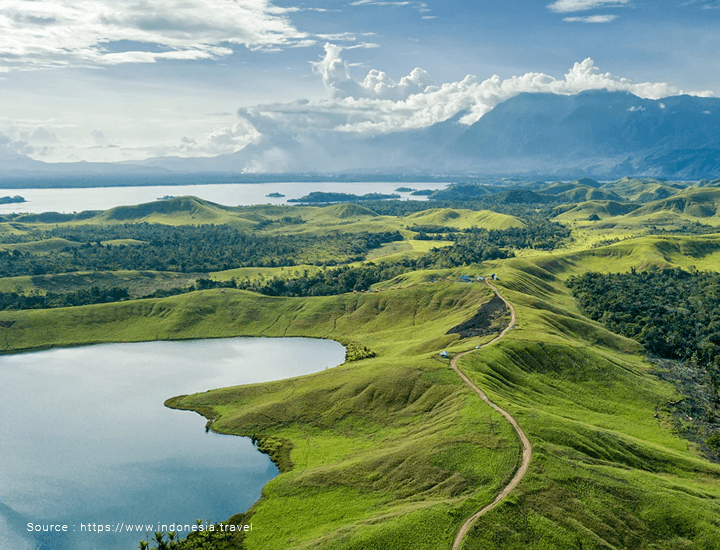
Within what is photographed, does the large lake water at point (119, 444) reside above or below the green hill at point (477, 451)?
below

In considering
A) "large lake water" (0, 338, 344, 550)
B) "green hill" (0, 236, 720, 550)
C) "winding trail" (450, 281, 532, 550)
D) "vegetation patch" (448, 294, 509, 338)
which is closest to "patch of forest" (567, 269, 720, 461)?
"green hill" (0, 236, 720, 550)

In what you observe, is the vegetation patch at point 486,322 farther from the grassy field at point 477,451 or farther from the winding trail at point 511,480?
the winding trail at point 511,480

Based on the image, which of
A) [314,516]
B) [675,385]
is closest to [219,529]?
[314,516]

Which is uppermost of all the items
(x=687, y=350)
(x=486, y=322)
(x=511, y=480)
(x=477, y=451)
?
(x=486, y=322)

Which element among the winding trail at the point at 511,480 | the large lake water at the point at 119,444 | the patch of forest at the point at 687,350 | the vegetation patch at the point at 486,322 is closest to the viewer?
the winding trail at the point at 511,480

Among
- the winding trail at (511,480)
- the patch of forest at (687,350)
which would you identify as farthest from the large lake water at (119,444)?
the patch of forest at (687,350)

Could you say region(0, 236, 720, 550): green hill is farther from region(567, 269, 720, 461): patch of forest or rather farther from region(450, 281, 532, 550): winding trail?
region(567, 269, 720, 461): patch of forest

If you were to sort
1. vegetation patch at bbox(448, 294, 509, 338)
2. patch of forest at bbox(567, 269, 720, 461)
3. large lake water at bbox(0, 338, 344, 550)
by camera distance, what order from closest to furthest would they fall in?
large lake water at bbox(0, 338, 344, 550) < patch of forest at bbox(567, 269, 720, 461) < vegetation patch at bbox(448, 294, 509, 338)

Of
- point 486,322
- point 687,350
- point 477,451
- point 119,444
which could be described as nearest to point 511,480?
point 477,451

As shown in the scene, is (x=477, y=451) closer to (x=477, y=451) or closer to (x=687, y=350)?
(x=477, y=451)

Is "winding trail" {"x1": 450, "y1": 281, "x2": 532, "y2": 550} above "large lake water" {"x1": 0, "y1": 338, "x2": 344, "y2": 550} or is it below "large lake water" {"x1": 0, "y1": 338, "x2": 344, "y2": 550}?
above
